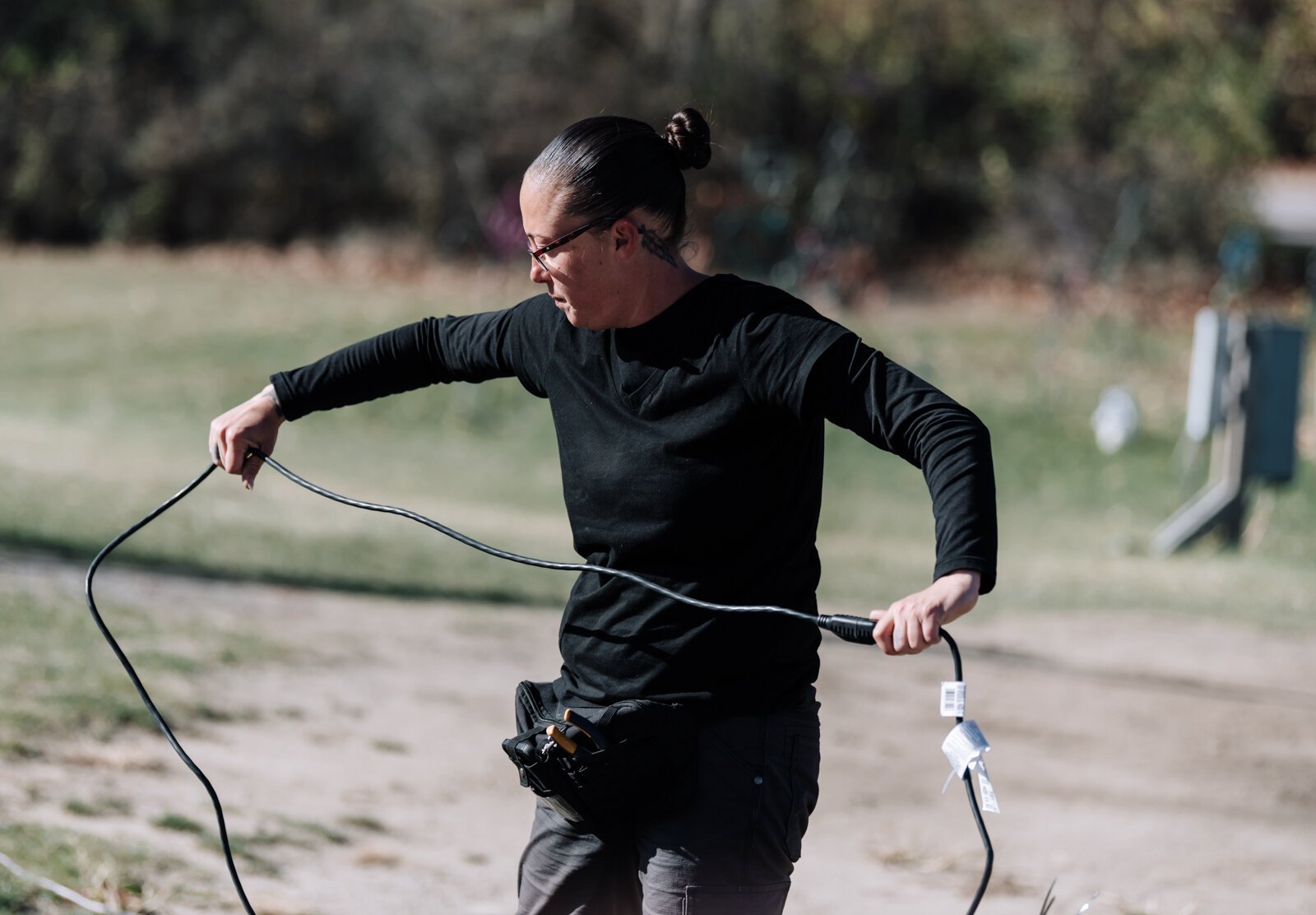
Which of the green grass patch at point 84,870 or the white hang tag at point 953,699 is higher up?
the white hang tag at point 953,699

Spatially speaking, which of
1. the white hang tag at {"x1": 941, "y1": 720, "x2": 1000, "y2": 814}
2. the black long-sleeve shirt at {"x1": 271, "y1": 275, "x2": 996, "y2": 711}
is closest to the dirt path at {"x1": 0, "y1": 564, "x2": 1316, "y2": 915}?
the black long-sleeve shirt at {"x1": 271, "y1": 275, "x2": 996, "y2": 711}

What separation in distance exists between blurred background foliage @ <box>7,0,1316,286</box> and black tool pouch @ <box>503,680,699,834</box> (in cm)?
1999

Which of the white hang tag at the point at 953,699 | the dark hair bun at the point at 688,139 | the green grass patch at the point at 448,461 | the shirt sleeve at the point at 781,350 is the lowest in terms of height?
the white hang tag at the point at 953,699

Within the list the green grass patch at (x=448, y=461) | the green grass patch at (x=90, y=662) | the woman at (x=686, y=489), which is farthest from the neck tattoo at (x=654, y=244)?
the green grass patch at (x=448, y=461)

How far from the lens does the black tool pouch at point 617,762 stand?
9.10 feet

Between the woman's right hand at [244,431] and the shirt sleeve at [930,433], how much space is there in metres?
1.20

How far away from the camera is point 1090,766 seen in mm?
6598

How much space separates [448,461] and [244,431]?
1210 centimetres

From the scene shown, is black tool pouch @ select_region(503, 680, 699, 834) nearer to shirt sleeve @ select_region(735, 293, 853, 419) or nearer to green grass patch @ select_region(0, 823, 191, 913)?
shirt sleeve @ select_region(735, 293, 853, 419)

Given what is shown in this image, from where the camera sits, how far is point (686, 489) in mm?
2766

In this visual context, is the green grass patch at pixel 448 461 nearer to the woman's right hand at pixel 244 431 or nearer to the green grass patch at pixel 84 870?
the green grass patch at pixel 84 870

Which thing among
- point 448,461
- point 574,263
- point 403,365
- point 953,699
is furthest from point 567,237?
point 448,461

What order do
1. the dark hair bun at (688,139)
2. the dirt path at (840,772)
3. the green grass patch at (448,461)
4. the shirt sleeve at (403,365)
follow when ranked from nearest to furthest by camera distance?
the dark hair bun at (688,139), the shirt sleeve at (403,365), the dirt path at (840,772), the green grass patch at (448,461)

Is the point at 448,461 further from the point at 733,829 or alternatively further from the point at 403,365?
the point at 733,829
